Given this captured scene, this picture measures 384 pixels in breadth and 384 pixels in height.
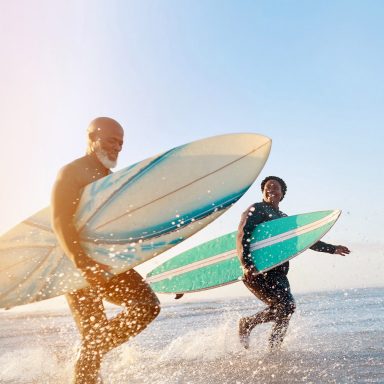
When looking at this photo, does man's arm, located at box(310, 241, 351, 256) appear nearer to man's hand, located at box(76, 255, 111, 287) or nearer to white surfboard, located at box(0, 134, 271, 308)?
white surfboard, located at box(0, 134, 271, 308)

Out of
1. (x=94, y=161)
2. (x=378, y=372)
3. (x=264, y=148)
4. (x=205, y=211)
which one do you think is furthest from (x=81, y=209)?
(x=378, y=372)

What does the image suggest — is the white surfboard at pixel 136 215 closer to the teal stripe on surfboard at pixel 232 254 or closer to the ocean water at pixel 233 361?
the ocean water at pixel 233 361

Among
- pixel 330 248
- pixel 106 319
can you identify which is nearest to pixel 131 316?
pixel 106 319

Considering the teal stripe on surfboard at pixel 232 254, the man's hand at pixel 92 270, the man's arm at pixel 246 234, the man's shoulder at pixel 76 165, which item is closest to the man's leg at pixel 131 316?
the man's hand at pixel 92 270

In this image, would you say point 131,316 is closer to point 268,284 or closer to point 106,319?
point 106,319

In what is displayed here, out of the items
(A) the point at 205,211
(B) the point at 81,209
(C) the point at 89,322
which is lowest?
(C) the point at 89,322

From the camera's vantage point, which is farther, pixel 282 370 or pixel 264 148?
pixel 264 148

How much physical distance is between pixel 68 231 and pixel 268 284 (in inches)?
111

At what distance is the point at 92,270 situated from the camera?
9.37 ft

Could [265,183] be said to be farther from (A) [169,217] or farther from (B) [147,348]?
(B) [147,348]

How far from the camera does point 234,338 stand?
6.23 m

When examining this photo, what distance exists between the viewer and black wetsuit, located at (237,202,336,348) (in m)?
4.82

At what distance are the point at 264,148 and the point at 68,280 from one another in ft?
7.14

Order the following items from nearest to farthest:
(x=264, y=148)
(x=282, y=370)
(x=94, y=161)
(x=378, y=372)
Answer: (x=94, y=161) < (x=378, y=372) < (x=282, y=370) < (x=264, y=148)
